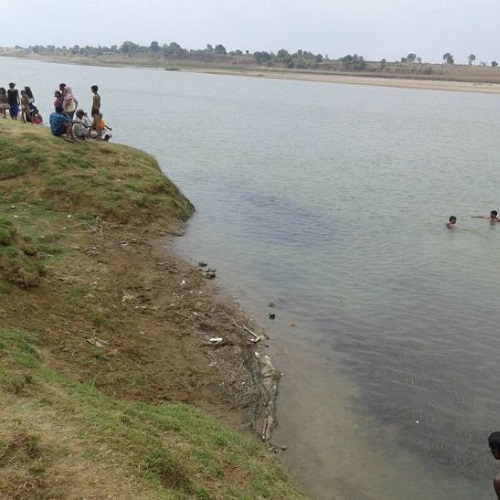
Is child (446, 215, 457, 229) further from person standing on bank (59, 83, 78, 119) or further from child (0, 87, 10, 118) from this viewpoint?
child (0, 87, 10, 118)

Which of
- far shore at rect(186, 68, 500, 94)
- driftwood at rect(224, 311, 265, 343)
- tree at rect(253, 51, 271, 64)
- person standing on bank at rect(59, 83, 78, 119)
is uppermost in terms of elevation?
tree at rect(253, 51, 271, 64)

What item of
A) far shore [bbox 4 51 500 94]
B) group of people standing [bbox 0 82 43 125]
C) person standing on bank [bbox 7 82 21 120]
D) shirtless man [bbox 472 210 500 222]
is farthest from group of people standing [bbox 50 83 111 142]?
far shore [bbox 4 51 500 94]

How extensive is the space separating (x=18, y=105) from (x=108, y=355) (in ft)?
64.7

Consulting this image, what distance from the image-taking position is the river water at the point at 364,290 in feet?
30.1

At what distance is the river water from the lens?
361 inches

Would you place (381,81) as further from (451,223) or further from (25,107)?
(25,107)

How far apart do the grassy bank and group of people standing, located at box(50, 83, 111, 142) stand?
890mm

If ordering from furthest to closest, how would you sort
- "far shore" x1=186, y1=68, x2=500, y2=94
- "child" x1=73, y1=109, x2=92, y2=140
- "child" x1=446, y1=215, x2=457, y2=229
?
1. "far shore" x1=186, y1=68, x2=500, y2=94
2. "child" x1=446, y1=215, x2=457, y2=229
3. "child" x1=73, y1=109, x2=92, y2=140

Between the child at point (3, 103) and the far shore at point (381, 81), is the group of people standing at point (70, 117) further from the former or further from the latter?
the far shore at point (381, 81)

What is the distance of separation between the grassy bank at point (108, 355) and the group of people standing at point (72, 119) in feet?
2.92

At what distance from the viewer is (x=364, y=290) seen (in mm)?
15500

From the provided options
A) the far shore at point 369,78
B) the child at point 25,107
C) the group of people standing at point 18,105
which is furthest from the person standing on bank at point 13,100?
the far shore at point 369,78

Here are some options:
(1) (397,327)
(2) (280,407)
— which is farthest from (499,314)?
(2) (280,407)

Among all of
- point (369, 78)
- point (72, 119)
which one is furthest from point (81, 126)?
point (369, 78)
